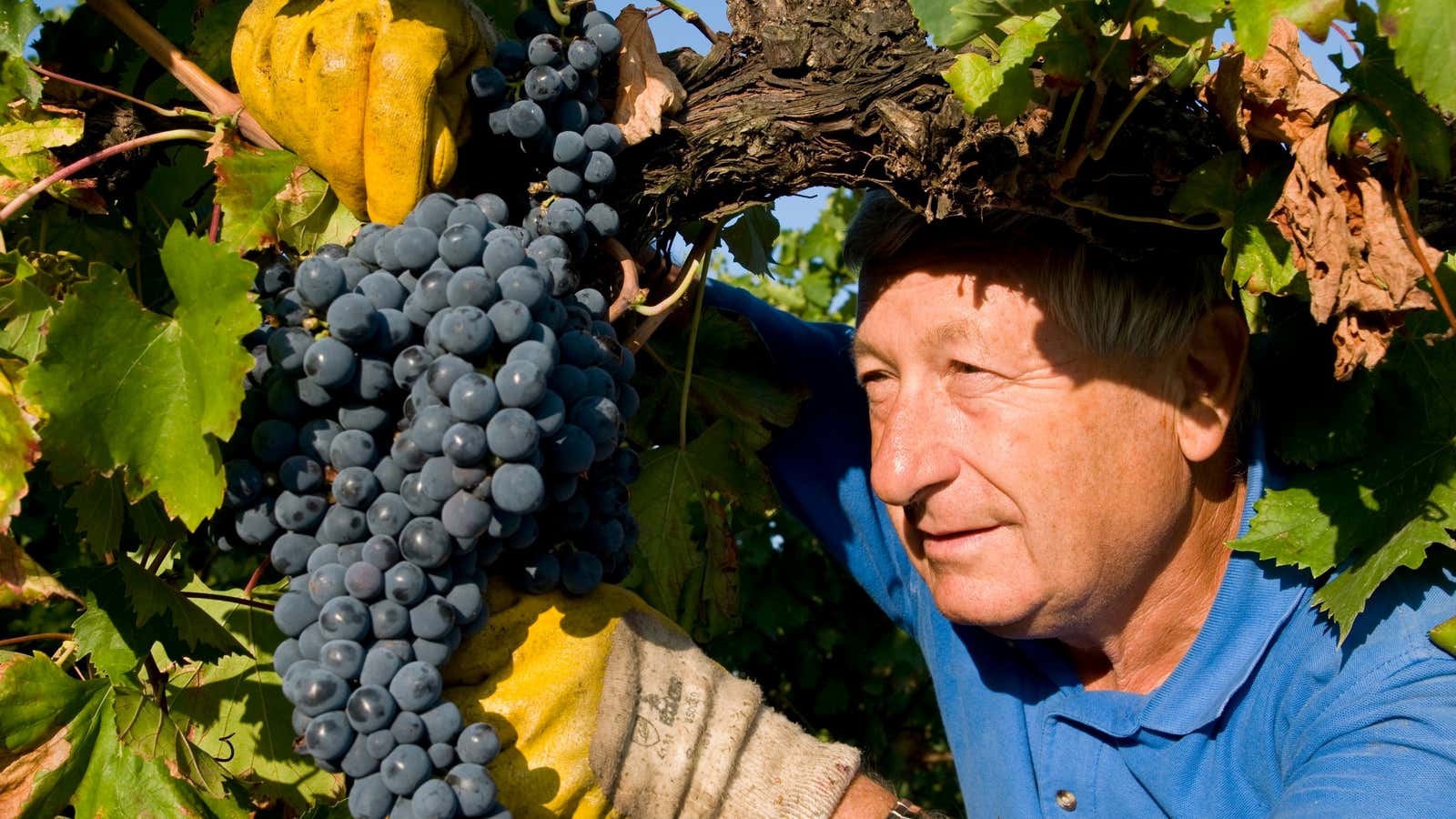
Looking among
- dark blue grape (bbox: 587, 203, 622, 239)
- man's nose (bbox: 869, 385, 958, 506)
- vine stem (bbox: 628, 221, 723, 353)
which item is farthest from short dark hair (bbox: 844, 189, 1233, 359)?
dark blue grape (bbox: 587, 203, 622, 239)

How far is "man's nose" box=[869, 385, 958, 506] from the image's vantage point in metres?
2.22

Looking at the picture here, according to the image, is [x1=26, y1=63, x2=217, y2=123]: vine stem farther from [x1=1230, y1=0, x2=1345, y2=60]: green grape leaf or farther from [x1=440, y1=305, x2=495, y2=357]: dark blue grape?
[x1=1230, y1=0, x2=1345, y2=60]: green grape leaf

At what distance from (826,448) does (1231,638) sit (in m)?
1.02

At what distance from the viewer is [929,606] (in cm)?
283

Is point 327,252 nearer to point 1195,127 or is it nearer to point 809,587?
point 1195,127

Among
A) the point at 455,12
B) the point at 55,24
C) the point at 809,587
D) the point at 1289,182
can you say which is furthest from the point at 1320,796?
the point at 809,587

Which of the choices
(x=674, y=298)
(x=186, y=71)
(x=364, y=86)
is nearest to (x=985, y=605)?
(x=674, y=298)

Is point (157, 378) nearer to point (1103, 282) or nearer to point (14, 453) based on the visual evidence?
point (14, 453)

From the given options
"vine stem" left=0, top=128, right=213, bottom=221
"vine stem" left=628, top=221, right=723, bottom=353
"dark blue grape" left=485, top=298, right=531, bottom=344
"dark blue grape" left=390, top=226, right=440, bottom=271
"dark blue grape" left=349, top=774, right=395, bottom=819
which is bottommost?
"dark blue grape" left=349, top=774, right=395, bottom=819

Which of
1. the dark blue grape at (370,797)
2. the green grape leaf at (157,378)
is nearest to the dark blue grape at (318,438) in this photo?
the green grape leaf at (157,378)

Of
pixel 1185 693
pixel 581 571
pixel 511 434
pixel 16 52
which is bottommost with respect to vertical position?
pixel 1185 693

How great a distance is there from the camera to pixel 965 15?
1.58 meters

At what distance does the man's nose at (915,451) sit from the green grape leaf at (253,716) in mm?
1254

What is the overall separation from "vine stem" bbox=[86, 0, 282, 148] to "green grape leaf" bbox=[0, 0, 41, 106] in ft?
0.46
